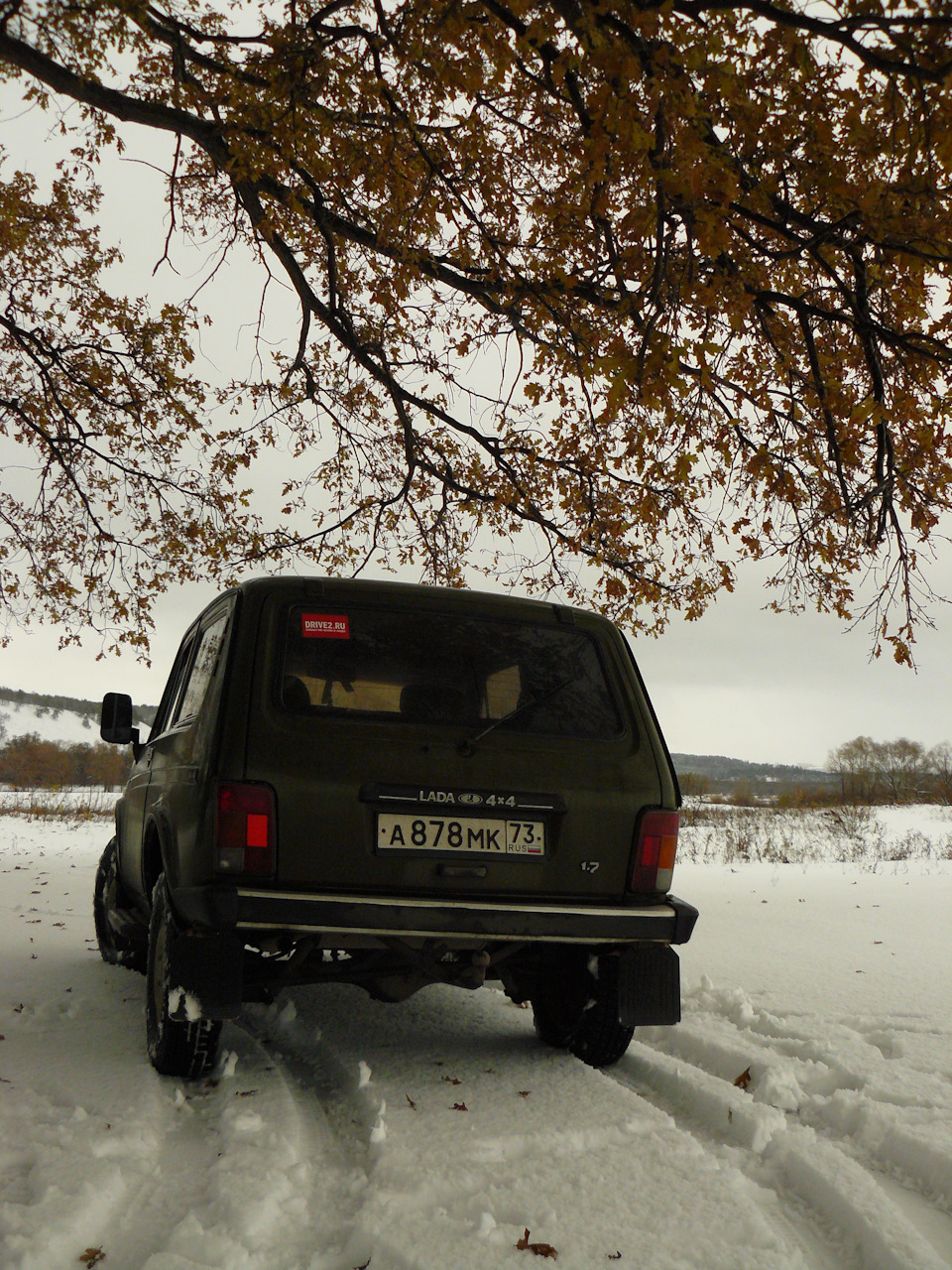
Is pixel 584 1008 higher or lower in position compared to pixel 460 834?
lower

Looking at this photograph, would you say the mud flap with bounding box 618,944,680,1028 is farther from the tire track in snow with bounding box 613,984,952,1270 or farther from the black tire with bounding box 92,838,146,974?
the black tire with bounding box 92,838,146,974

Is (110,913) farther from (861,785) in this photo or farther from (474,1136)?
(861,785)

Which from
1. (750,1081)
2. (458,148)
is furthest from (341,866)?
(458,148)

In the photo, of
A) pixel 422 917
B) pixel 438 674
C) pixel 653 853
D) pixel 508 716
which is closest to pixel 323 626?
pixel 438 674

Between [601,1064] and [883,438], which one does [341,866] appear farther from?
[883,438]

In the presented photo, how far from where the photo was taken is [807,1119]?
11.2ft

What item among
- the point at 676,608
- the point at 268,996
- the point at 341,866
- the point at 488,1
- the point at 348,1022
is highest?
the point at 488,1

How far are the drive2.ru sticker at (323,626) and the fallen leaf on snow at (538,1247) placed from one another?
2.21 m

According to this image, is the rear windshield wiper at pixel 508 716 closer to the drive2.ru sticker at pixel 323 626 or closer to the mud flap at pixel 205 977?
the drive2.ru sticker at pixel 323 626

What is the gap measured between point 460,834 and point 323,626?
3.32 ft

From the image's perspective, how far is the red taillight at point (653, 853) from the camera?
374 centimetres

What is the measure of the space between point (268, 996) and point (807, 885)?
356 inches

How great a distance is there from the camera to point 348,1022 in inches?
187

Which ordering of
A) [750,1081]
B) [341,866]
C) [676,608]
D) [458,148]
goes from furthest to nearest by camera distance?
1. [676,608]
2. [458,148]
3. [750,1081]
4. [341,866]
